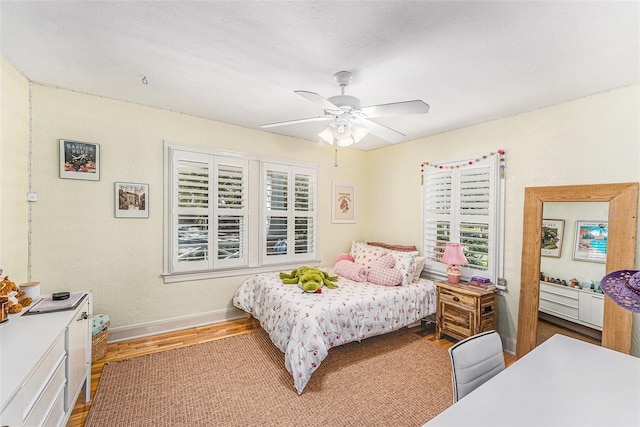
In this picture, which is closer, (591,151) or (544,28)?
(544,28)

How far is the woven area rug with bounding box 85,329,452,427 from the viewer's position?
1960 millimetres

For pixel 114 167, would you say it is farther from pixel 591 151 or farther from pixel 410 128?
pixel 591 151

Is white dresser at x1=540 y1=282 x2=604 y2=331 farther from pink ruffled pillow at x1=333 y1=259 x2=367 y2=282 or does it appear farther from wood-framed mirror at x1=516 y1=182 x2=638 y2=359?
pink ruffled pillow at x1=333 y1=259 x2=367 y2=282

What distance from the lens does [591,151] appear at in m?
2.49

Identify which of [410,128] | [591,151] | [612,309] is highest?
[410,128]

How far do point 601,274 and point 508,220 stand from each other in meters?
0.87

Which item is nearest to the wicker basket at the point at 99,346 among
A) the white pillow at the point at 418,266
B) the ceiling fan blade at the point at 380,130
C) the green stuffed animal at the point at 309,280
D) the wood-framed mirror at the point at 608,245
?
the green stuffed animal at the point at 309,280

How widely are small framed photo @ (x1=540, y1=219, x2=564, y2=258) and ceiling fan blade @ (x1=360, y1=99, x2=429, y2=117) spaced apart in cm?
183

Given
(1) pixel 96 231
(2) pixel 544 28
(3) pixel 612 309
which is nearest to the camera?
(2) pixel 544 28

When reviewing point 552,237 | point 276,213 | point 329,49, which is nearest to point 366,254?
point 276,213

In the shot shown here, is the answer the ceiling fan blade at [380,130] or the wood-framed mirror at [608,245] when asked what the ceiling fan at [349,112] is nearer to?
the ceiling fan blade at [380,130]

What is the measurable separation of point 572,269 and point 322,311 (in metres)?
2.31

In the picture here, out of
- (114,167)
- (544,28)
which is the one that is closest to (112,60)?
(114,167)

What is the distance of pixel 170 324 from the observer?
3.22 metres
